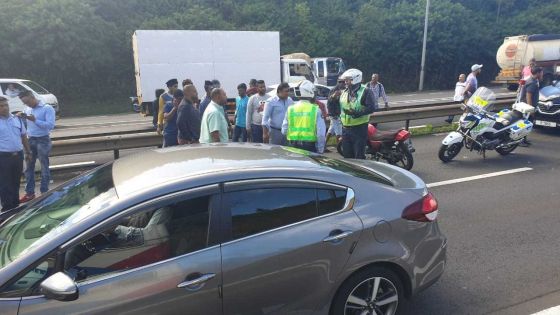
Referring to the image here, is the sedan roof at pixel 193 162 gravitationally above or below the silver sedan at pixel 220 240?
above

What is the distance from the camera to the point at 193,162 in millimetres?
3188

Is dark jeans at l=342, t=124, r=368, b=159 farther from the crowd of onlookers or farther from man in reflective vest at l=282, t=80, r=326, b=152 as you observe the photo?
man in reflective vest at l=282, t=80, r=326, b=152

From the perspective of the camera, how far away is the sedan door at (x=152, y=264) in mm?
2516

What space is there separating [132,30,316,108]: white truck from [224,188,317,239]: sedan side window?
15965mm

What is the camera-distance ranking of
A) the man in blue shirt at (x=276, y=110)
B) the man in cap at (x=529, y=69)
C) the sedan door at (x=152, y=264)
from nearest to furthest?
the sedan door at (x=152, y=264)
the man in blue shirt at (x=276, y=110)
the man in cap at (x=529, y=69)

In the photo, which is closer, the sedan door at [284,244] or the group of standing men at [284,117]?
the sedan door at [284,244]

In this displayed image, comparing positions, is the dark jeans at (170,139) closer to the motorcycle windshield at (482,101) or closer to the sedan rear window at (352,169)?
the sedan rear window at (352,169)

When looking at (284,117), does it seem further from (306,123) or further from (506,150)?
(506,150)

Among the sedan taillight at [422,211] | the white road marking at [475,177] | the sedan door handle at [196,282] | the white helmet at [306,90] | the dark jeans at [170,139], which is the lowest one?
the white road marking at [475,177]

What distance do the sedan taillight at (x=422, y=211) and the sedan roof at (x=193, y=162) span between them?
0.75 m

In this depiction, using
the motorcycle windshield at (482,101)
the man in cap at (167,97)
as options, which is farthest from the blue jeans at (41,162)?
the motorcycle windshield at (482,101)

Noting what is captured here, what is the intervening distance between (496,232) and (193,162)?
3.90 metres

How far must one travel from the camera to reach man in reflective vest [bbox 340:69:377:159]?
6.93m

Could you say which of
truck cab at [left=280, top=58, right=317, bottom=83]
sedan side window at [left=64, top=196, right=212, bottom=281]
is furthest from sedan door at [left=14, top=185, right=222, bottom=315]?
truck cab at [left=280, top=58, right=317, bottom=83]
